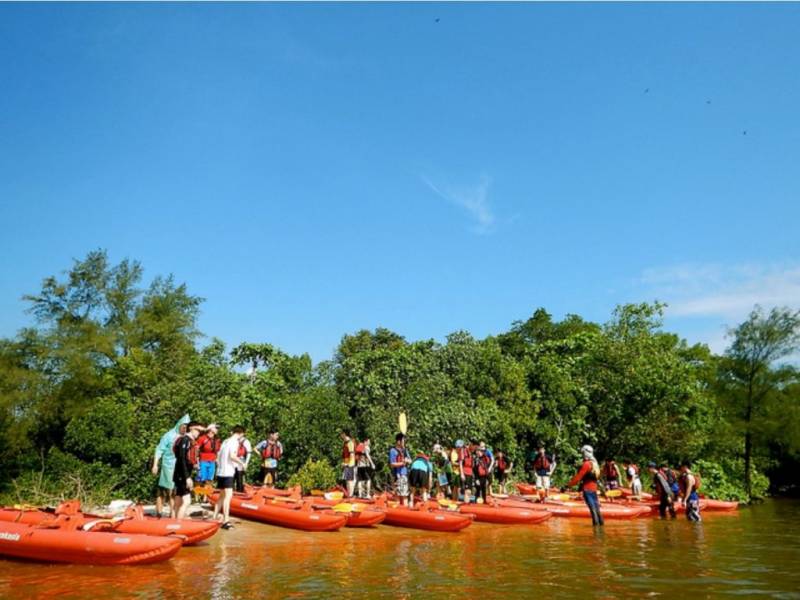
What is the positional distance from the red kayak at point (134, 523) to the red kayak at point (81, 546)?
34cm

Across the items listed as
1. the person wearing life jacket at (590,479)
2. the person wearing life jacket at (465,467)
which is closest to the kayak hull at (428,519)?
the person wearing life jacket at (590,479)

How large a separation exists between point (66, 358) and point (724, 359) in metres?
33.7

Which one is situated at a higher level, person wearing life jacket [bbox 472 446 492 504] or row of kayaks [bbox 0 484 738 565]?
person wearing life jacket [bbox 472 446 492 504]

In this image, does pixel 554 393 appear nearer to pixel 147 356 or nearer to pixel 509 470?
pixel 509 470

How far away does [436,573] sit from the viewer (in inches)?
354

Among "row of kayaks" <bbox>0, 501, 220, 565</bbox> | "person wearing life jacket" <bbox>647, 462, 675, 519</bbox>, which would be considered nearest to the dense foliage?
"person wearing life jacket" <bbox>647, 462, 675, 519</bbox>

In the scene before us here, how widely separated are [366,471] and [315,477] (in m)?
3.57

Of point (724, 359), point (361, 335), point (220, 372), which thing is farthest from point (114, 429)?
point (724, 359)

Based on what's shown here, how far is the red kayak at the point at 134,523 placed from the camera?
9531 millimetres

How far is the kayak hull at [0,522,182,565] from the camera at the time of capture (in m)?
8.79

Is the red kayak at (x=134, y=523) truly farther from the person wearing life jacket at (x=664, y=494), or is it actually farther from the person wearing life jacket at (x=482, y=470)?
the person wearing life jacket at (x=664, y=494)

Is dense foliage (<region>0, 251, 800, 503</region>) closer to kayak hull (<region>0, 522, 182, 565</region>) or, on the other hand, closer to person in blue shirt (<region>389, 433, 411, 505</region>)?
person in blue shirt (<region>389, 433, 411, 505</region>)

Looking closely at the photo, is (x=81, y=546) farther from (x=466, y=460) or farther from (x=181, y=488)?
(x=466, y=460)

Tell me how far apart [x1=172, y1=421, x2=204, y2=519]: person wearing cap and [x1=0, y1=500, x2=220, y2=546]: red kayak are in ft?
2.36
